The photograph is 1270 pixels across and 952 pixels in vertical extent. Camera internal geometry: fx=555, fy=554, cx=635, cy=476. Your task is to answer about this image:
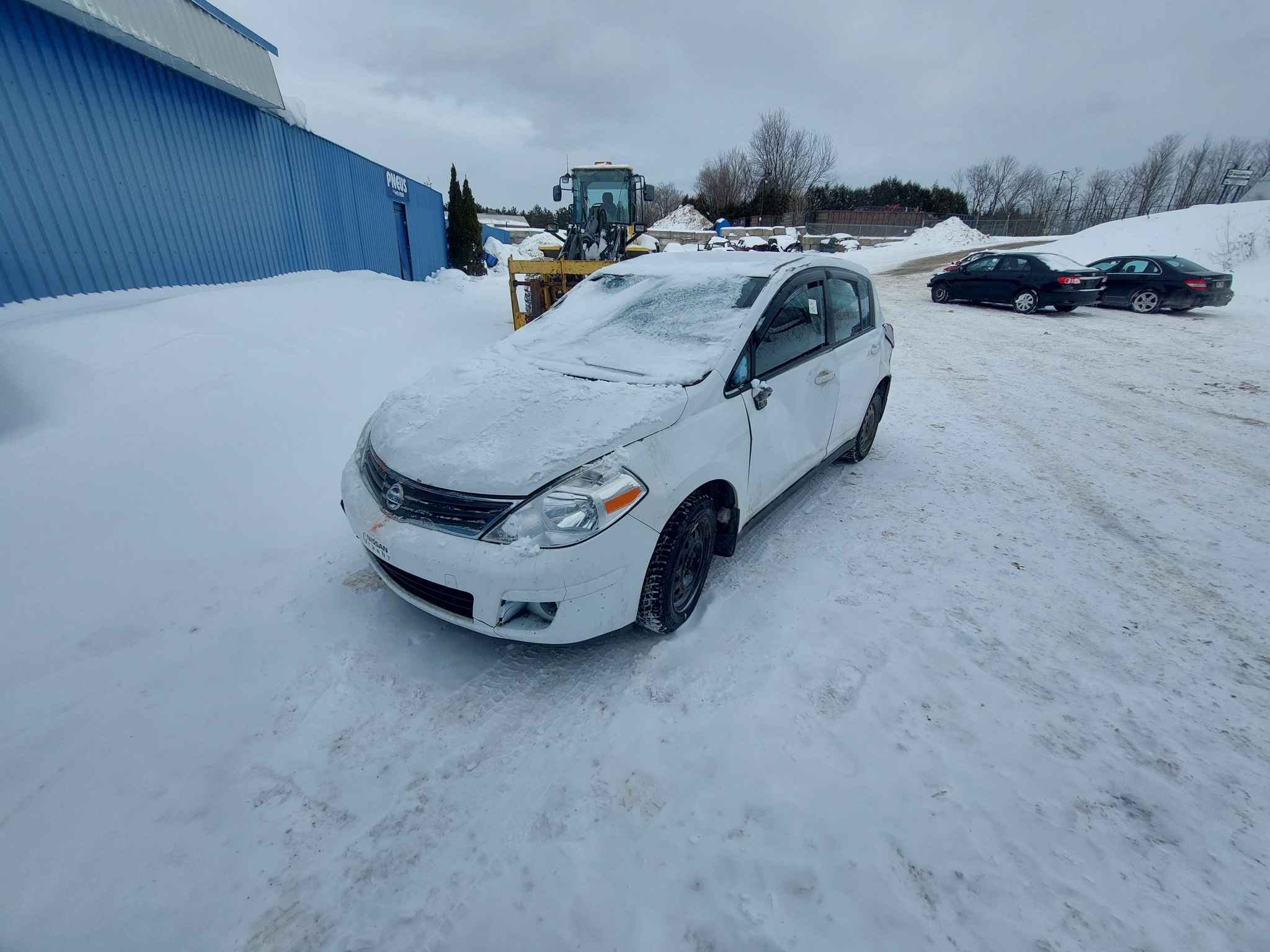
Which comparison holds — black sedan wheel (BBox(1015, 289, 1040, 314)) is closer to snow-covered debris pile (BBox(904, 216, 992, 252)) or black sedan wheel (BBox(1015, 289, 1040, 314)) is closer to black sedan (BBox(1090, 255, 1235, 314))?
black sedan (BBox(1090, 255, 1235, 314))

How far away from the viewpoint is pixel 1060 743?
A: 215cm

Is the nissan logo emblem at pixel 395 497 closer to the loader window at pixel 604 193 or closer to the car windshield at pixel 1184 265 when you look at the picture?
the loader window at pixel 604 193

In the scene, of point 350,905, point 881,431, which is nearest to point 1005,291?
point 881,431

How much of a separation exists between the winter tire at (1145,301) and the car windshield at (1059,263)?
5.54ft

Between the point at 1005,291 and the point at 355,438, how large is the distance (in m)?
15.1

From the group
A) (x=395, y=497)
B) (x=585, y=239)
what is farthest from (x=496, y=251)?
(x=395, y=497)

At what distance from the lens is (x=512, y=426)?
8.14 ft

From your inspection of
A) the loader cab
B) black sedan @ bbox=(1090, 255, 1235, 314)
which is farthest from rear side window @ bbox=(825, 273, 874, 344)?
black sedan @ bbox=(1090, 255, 1235, 314)

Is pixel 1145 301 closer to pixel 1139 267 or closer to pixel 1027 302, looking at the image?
pixel 1139 267

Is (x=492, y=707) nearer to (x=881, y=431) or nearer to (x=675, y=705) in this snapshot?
(x=675, y=705)

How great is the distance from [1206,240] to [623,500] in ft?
93.2

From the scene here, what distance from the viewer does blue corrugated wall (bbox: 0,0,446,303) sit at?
534cm

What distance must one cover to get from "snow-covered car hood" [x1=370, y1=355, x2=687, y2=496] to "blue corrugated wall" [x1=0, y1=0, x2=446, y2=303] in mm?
5635

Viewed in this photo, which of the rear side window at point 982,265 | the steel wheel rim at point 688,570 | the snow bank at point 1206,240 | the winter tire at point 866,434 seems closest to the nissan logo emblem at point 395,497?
the steel wheel rim at point 688,570
